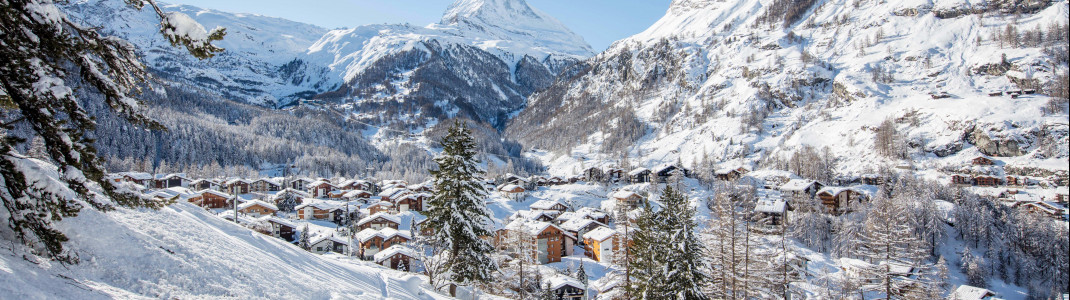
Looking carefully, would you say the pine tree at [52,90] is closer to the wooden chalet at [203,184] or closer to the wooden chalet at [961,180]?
the wooden chalet at [203,184]

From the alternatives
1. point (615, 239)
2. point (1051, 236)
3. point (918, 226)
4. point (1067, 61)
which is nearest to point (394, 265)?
point (615, 239)

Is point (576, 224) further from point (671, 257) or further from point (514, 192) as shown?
point (671, 257)

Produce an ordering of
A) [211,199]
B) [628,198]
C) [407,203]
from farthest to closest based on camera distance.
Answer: [628,198], [407,203], [211,199]

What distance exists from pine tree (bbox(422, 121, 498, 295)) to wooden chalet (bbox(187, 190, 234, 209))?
60720 mm

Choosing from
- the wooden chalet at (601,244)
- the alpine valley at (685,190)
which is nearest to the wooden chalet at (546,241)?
the alpine valley at (685,190)

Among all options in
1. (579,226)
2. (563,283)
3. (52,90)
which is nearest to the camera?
(52,90)

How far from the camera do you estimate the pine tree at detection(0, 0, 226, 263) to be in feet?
21.7

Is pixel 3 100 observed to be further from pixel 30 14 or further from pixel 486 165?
pixel 486 165

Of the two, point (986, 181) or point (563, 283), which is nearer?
point (563, 283)

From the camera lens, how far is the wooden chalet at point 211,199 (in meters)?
69.5

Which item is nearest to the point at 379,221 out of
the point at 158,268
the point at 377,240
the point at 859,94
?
the point at 377,240

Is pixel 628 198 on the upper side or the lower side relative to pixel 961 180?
lower

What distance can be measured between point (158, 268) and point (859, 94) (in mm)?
150855

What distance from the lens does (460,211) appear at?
23500 millimetres
